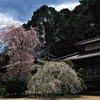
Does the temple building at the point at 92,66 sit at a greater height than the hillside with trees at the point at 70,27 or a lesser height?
lesser

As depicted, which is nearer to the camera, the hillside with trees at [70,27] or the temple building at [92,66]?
the temple building at [92,66]

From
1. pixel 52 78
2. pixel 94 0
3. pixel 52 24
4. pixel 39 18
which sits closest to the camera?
pixel 52 78

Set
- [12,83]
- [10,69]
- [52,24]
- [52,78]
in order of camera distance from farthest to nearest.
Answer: [52,24]
[10,69]
[12,83]
[52,78]

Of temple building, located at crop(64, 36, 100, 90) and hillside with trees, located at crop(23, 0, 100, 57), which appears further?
hillside with trees, located at crop(23, 0, 100, 57)

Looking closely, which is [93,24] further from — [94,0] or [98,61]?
[98,61]

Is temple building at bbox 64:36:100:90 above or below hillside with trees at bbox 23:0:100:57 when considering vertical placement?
below

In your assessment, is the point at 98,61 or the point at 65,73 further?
the point at 98,61

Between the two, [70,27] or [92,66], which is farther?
[70,27]

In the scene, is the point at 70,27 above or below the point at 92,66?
above

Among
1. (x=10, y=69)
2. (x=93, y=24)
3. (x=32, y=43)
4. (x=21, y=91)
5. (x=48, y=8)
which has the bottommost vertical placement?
(x=21, y=91)

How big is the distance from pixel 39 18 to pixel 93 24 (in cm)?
1237

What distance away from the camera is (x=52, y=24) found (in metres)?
36.8

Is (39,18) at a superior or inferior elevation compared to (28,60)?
superior

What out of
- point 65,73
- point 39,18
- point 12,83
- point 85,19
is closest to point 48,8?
point 39,18
